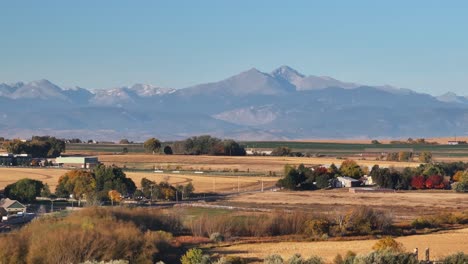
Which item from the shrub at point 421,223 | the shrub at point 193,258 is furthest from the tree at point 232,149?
the shrub at point 193,258

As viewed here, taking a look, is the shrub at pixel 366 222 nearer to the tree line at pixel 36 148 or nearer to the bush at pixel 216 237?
the bush at pixel 216 237

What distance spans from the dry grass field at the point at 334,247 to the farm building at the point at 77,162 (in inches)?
2598

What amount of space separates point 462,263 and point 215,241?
1577 centimetres

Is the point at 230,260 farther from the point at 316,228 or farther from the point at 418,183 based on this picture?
the point at 418,183

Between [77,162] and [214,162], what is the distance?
A: 57.3 ft

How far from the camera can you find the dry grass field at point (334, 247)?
43531 mm

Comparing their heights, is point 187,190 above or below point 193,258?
above

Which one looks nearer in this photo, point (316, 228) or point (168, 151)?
point (316, 228)

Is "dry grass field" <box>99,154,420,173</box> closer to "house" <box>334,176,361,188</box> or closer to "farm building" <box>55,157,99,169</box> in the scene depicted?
"farm building" <box>55,157,99,169</box>

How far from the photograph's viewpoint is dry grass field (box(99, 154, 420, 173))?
116 m

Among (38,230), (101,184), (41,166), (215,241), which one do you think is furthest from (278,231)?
(41,166)

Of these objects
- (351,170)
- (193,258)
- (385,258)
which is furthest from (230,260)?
(351,170)

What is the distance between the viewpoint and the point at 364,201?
75250 millimetres

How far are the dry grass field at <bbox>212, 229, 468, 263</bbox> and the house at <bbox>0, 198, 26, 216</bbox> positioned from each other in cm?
2126
